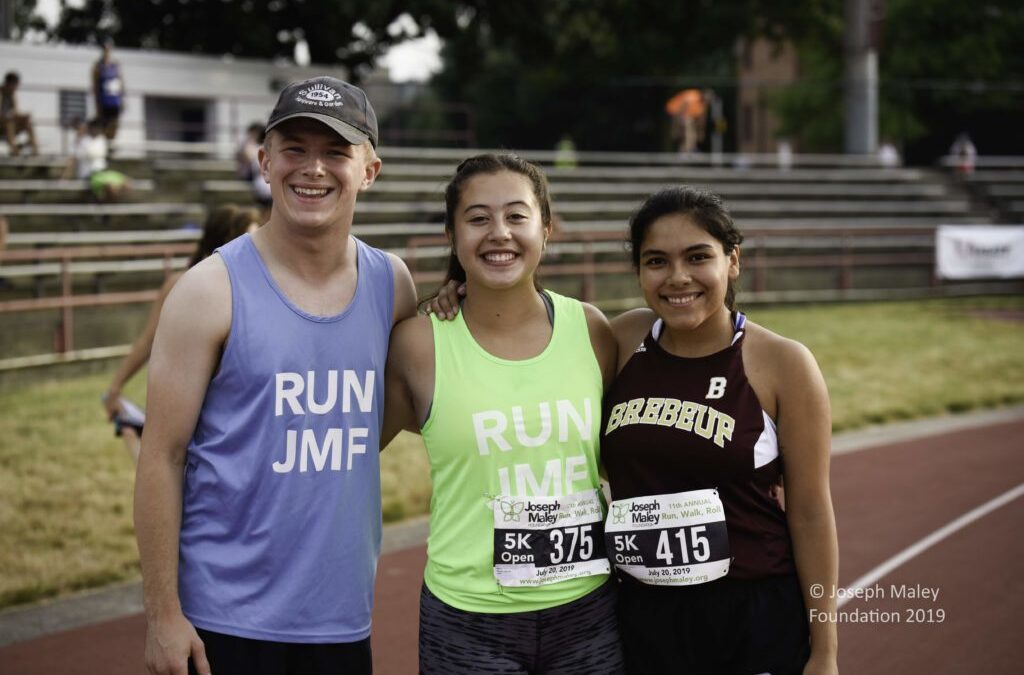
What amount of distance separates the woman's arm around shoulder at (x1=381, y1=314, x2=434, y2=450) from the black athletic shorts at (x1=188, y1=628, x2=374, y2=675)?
57cm

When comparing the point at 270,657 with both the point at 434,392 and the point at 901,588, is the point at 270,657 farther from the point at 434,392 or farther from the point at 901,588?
the point at 901,588

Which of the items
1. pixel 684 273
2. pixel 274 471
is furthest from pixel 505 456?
pixel 684 273

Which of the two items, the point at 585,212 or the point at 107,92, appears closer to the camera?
the point at 107,92

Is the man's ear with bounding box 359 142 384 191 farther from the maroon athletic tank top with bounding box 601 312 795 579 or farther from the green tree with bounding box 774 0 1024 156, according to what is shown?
the green tree with bounding box 774 0 1024 156

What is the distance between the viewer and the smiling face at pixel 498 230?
3021 mm

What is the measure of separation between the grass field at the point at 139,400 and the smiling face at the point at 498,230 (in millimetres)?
4466

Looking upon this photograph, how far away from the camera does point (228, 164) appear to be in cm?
2048

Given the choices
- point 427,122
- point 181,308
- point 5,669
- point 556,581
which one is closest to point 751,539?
point 556,581

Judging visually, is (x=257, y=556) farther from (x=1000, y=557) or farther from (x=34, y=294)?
(x=34, y=294)

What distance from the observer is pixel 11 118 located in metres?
18.7

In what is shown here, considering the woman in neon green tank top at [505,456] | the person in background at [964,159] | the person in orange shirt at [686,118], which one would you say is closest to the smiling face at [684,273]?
the woman in neon green tank top at [505,456]

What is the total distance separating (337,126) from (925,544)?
6061 mm

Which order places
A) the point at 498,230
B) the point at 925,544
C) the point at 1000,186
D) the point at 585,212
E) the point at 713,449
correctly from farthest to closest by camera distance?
the point at 1000,186, the point at 585,212, the point at 925,544, the point at 498,230, the point at 713,449

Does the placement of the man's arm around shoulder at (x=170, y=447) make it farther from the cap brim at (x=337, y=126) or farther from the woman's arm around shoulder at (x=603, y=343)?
the woman's arm around shoulder at (x=603, y=343)
